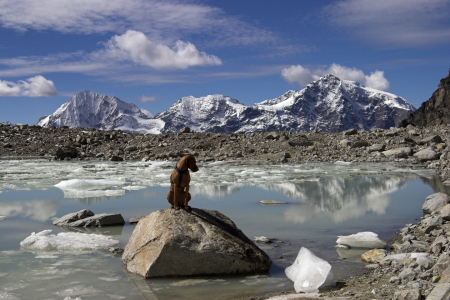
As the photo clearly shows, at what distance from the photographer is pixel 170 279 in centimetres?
555

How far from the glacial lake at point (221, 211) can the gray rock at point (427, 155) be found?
2026 millimetres

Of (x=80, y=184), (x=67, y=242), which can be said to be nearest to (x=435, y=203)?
(x=67, y=242)

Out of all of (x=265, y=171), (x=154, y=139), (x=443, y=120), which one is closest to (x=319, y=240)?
(x=265, y=171)

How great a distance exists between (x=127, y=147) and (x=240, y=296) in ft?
92.0

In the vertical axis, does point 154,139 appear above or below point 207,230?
above

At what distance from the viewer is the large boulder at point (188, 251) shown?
558cm

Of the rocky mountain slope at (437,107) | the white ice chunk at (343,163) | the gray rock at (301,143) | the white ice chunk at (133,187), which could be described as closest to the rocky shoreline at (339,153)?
the gray rock at (301,143)

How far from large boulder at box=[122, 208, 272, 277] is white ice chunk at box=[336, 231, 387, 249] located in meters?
1.86

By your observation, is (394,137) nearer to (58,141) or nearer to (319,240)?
(319,240)

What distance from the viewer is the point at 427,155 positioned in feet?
73.3

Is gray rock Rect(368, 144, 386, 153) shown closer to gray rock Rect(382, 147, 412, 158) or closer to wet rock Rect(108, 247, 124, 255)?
gray rock Rect(382, 147, 412, 158)

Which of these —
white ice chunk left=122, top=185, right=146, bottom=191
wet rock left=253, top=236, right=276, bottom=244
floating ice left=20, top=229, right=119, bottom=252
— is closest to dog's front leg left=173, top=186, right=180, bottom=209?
floating ice left=20, top=229, right=119, bottom=252

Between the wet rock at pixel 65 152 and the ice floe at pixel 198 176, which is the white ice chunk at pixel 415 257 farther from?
the wet rock at pixel 65 152

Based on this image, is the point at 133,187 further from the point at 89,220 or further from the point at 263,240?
the point at 263,240
